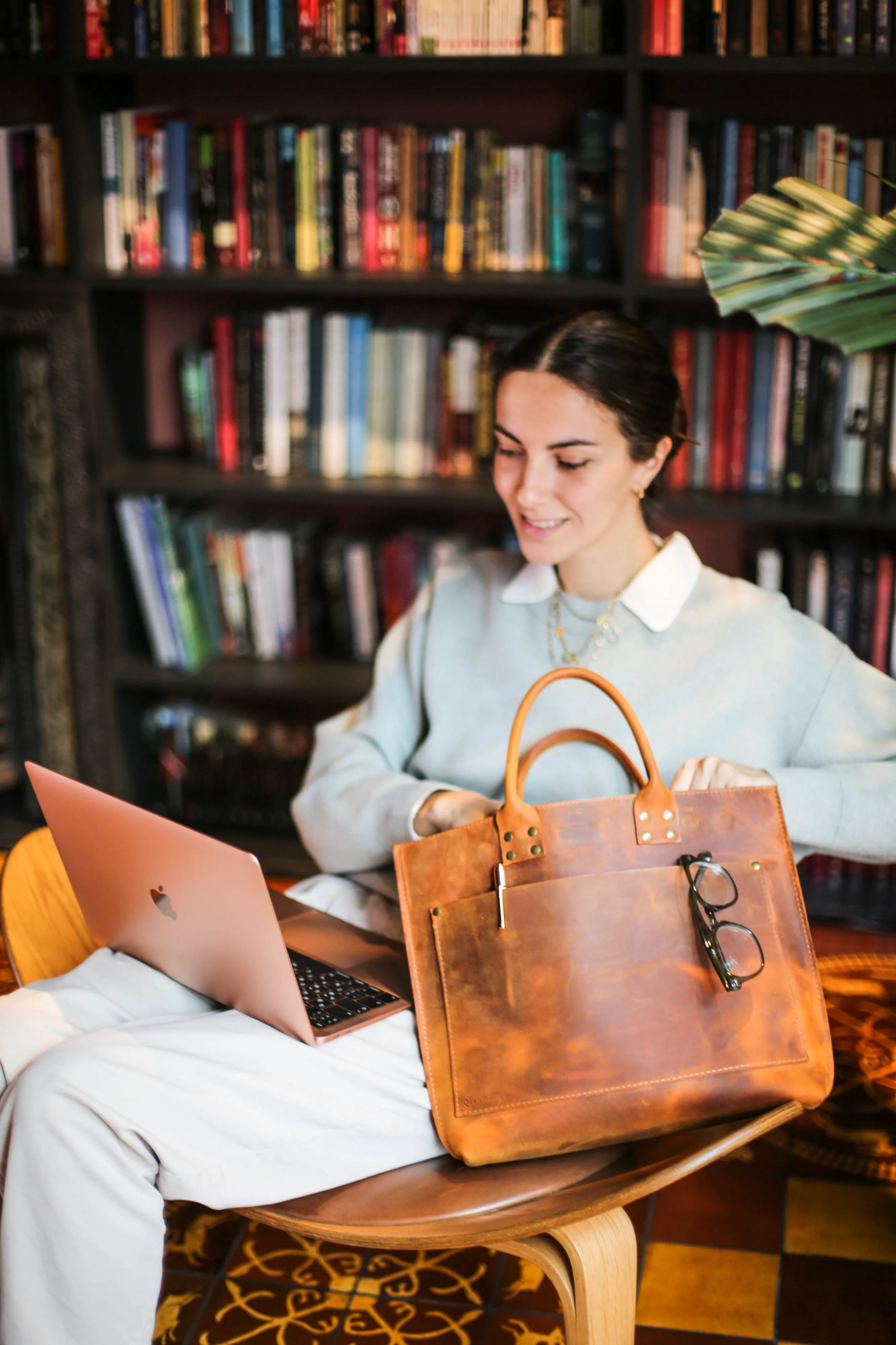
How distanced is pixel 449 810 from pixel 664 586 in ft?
1.24

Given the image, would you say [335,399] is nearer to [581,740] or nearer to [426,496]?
[426,496]

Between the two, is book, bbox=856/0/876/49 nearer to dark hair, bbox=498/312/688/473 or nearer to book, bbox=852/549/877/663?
book, bbox=852/549/877/663

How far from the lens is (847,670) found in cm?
151

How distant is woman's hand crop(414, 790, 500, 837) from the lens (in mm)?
1418

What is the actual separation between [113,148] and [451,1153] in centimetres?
194

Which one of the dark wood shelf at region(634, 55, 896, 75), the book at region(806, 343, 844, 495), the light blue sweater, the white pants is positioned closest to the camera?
the white pants

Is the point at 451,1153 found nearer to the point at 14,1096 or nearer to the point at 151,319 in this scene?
the point at 14,1096

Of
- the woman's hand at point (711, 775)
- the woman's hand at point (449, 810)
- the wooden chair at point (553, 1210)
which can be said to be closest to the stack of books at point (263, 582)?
the woman's hand at point (449, 810)

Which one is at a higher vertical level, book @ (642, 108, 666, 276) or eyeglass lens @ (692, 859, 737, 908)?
book @ (642, 108, 666, 276)

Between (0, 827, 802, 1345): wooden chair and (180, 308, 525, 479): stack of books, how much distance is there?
1.53 m

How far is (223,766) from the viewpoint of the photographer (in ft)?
9.06

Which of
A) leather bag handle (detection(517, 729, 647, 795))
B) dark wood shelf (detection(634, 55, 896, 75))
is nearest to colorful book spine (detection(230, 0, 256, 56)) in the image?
dark wood shelf (detection(634, 55, 896, 75))

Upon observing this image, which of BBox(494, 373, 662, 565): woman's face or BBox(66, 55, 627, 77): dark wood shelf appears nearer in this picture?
BBox(494, 373, 662, 565): woman's face

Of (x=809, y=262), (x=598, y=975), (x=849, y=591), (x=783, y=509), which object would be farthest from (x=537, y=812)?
→ (x=849, y=591)
